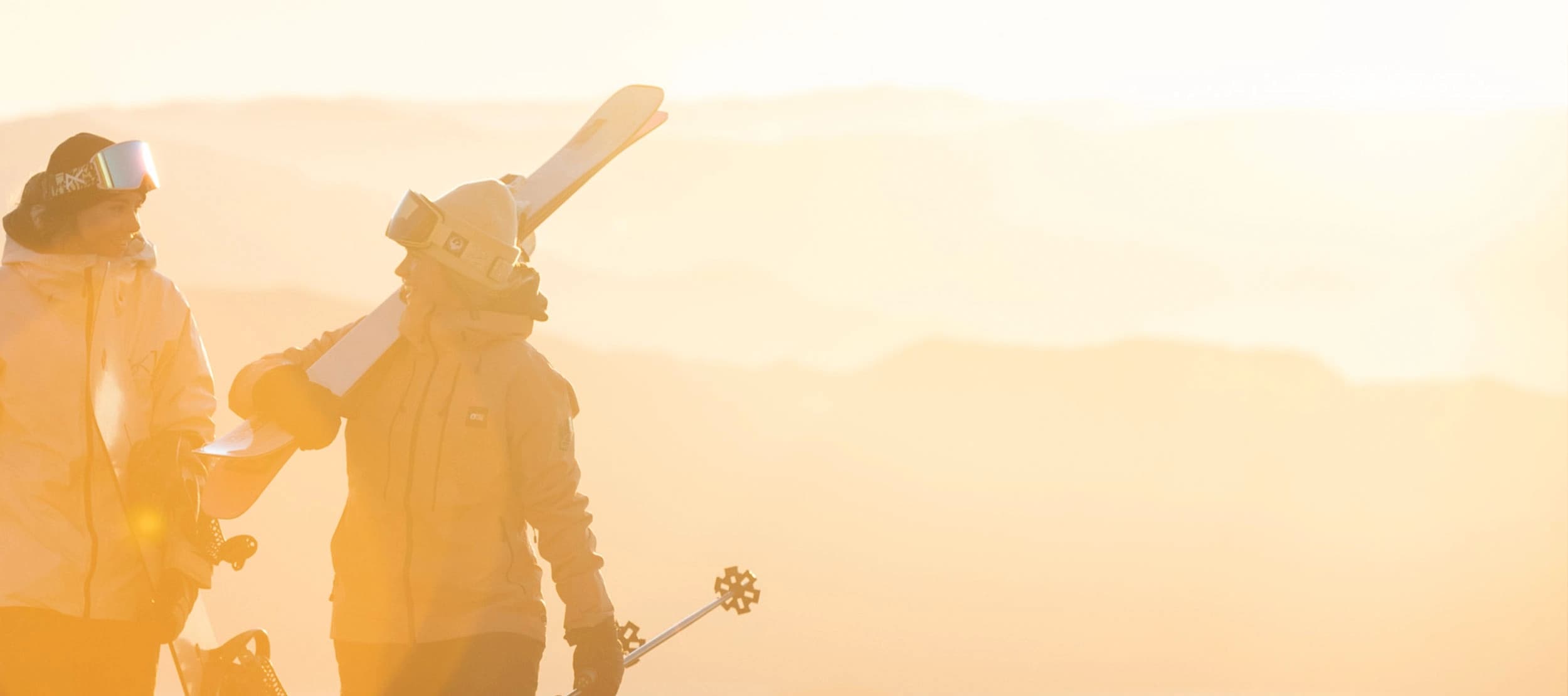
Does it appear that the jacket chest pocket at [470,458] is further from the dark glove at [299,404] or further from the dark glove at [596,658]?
the dark glove at [596,658]

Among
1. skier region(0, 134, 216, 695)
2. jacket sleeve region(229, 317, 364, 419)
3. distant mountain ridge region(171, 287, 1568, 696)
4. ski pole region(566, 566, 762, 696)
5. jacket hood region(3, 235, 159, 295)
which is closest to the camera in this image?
jacket sleeve region(229, 317, 364, 419)

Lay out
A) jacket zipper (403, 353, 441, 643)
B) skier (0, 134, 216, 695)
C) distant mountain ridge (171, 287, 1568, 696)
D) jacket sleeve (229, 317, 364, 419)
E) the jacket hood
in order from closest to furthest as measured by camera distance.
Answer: jacket zipper (403, 353, 441, 643) → jacket sleeve (229, 317, 364, 419) → skier (0, 134, 216, 695) → the jacket hood → distant mountain ridge (171, 287, 1568, 696)

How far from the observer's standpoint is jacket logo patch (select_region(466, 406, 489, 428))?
15.3 ft

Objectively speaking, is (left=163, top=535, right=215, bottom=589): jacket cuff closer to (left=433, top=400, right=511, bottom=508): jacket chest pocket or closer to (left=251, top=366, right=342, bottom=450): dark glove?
(left=251, top=366, right=342, bottom=450): dark glove

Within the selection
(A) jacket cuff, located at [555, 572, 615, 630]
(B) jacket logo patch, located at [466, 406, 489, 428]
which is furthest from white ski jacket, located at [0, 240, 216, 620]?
(A) jacket cuff, located at [555, 572, 615, 630]

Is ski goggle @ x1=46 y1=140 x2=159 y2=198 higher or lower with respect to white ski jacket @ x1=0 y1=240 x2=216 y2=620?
higher

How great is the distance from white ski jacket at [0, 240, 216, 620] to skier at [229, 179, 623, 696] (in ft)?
1.57

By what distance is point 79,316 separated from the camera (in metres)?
5.10

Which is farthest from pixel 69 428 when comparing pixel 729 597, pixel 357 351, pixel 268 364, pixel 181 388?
pixel 729 597

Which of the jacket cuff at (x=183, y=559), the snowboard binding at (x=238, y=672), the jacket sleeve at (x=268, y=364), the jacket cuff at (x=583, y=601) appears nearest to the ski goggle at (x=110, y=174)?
the jacket sleeve at (x=268, y=364)

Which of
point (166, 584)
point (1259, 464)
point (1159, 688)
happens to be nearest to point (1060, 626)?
point (1159, 688)

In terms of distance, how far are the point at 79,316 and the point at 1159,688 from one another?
65.3ft

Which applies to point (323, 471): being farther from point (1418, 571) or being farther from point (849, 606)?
point (1418, 571)

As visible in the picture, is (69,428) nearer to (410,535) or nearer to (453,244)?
(410,535)
